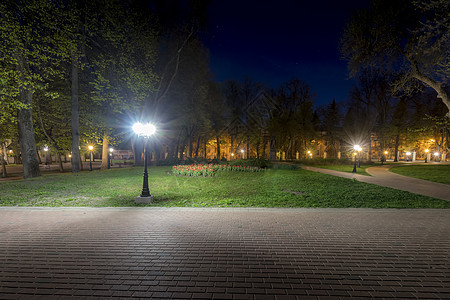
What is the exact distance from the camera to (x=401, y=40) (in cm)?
1259

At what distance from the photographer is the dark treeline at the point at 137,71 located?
39.7ft

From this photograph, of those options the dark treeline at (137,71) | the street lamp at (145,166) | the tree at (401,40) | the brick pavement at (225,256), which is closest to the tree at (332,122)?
the dark treeline at (137,71)

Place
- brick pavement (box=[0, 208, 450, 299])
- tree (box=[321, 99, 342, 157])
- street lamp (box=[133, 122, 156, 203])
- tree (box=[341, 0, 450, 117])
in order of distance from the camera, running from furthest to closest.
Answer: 1. tree (box=[321, 99, 342, 157])
2. tree (box=[341, 0, 450, 117])
3. street lamp (box=[133, 122, 156, 203])
4. brick pavement (box=[0, 208, 450, 299])

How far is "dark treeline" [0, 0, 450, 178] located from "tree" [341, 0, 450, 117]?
0.20ft

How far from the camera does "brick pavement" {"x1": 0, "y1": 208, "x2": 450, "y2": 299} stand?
2996mm

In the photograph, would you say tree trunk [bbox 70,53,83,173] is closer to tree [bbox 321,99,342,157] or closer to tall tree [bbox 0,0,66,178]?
tall tree [bbox 0,0,66,178]

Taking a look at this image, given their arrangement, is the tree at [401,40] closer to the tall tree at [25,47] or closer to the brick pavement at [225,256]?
the brick pavement at [225,256]

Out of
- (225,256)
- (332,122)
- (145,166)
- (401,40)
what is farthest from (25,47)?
(332,122)

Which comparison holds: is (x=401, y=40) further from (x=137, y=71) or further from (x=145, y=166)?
(x=137, y=71)

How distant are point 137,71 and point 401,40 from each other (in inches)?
773

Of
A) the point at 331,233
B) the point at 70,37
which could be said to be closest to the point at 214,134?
the point at 70,37

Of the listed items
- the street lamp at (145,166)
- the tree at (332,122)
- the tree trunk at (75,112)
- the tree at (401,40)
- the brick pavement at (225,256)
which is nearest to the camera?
the brick pavement at (225,256)

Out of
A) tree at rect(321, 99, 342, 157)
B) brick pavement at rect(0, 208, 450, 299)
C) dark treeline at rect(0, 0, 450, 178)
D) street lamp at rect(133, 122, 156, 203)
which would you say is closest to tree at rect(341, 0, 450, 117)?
dark treeline at rect(0, 0, 450, 178)

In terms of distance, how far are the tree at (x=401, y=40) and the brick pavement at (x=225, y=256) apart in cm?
1002
